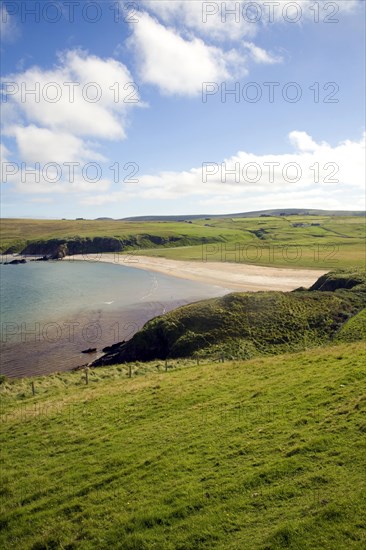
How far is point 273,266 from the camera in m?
116

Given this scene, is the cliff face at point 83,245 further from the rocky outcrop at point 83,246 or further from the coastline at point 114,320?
the coastline at point 114,320

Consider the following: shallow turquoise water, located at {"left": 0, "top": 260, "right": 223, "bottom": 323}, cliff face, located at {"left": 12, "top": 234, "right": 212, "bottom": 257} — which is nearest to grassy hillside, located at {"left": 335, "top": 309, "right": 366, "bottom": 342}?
shallow turquoise water, located at {"left": 0, "top": 260, "right": 223, "bottom": 323}

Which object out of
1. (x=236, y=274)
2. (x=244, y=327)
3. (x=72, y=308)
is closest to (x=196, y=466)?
(x=244, y=327)

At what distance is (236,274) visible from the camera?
107875 millimetres

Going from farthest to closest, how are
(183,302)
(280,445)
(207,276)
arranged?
(207,276)
(183,302)
(280,445)

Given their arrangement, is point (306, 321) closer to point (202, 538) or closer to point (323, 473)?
point (323, 473)

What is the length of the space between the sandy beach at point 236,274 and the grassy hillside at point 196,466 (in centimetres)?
6021

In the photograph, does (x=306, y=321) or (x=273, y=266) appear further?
(x=273, y=266)

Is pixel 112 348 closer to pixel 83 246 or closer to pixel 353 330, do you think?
pixel 353 330

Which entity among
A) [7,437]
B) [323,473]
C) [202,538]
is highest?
[323,473]

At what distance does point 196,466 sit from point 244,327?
2827 cm

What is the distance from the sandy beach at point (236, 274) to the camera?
89.8m

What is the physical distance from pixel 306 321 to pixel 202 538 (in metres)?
35.2

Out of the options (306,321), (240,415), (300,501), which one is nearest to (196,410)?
(240,415)
